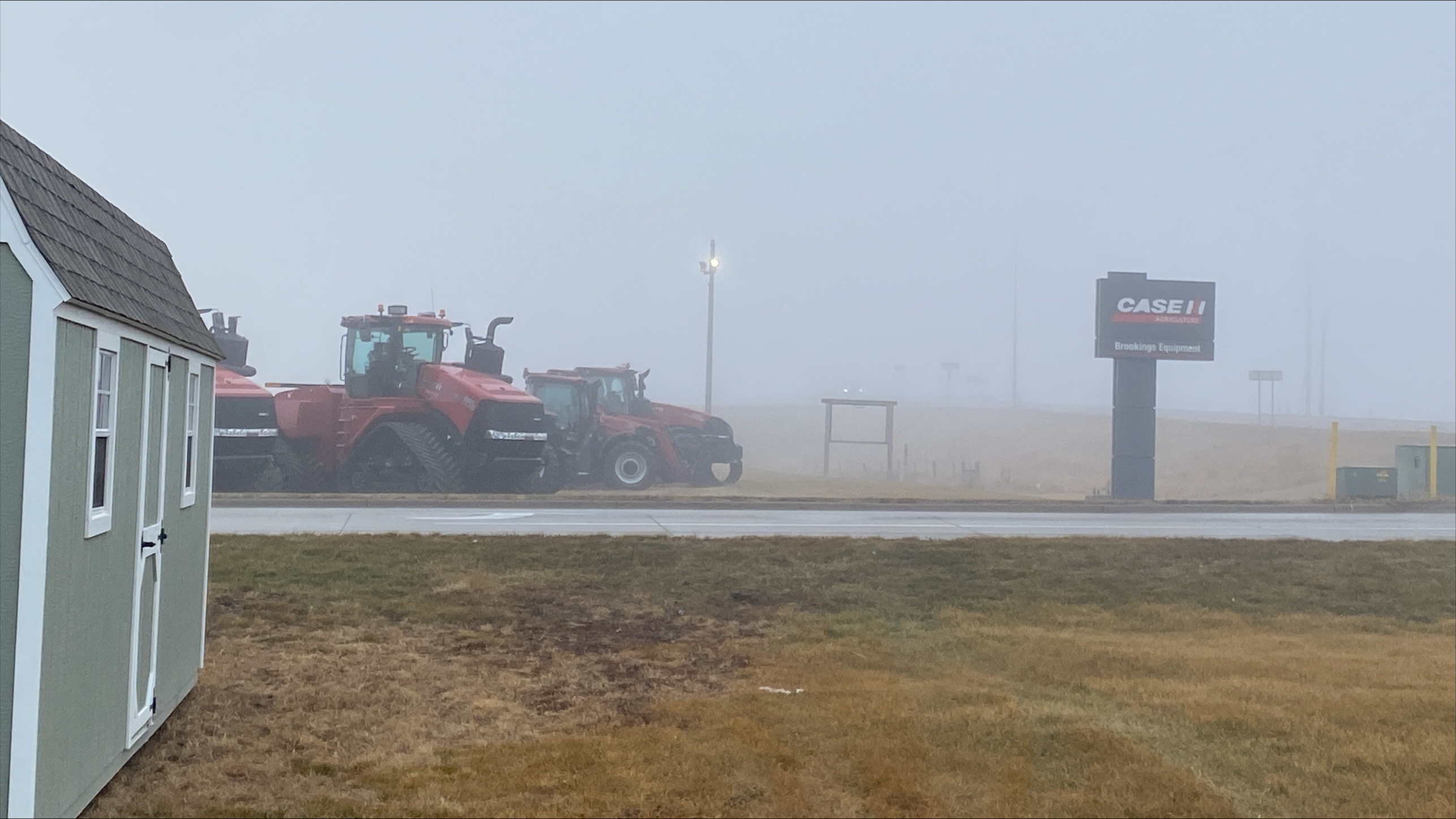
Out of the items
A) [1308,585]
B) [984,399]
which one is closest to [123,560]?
[1308,585]

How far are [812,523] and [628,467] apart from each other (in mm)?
12345

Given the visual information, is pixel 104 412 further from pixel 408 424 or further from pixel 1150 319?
pixel 1150 319

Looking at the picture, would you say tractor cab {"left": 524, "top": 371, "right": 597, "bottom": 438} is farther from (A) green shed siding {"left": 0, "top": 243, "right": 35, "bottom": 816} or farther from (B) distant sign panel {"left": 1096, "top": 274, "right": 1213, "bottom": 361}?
(A) green shed siding {"left": 0, "top": 243, "right": 35, "bottom": 816}

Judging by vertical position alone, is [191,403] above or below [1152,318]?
below

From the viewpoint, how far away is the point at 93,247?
222 inches

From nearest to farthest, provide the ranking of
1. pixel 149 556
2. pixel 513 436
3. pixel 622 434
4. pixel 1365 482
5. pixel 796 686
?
1. pixel 149 556
2. pixel 796 686
3. pixel 513 436
4. pixel 1365 482
5. pixel 622 434

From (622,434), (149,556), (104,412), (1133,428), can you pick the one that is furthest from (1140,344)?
(104,412)

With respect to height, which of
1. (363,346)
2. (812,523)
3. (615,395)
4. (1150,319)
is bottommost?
(812,523)

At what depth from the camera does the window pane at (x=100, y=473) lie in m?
5.29

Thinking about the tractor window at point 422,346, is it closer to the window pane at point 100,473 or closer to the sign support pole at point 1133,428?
the sign support pole at point 1133,428

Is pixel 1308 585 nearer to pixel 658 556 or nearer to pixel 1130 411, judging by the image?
pixel 658 556

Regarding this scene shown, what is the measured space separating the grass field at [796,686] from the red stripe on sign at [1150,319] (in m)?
17.7

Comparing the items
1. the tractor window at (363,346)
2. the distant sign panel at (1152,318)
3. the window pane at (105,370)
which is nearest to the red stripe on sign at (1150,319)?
the distant sign panel at (1152,318)

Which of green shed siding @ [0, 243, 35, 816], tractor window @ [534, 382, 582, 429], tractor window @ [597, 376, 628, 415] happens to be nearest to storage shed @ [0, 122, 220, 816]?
green shed siding @ [0, 243, 35, 816]
